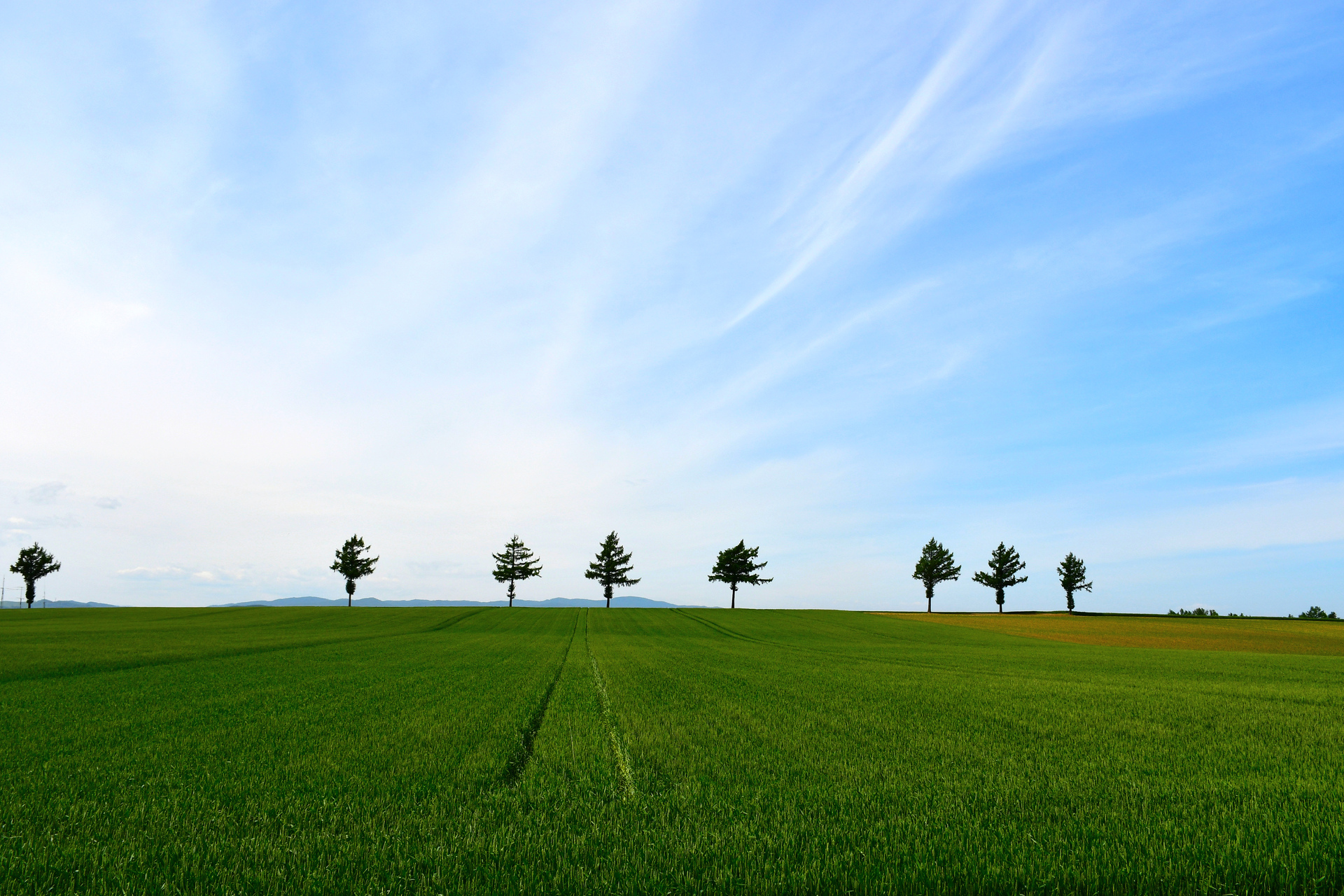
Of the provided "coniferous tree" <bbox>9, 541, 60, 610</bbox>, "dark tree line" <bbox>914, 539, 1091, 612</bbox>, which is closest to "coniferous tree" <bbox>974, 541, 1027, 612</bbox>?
"dark tree line" <bbox>914, 539, 1091, 612</bbox>

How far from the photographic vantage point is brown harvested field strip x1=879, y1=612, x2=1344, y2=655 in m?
52.9

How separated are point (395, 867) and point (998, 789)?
7050mm

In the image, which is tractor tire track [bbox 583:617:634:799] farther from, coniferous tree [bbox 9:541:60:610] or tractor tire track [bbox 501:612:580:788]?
coniferous tree [bbox 9:541:60:610]

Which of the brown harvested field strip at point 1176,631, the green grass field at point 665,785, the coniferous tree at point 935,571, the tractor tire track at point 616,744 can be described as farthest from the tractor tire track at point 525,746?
the coniferous tree at point 935,571

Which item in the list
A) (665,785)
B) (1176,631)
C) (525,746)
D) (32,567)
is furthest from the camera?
(32,567)

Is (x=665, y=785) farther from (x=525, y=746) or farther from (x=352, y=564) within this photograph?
(x=352, y=564)

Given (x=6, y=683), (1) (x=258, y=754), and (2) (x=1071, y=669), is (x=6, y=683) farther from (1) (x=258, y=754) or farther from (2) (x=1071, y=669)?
(2) (x=1071, y=669)

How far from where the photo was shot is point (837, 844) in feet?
20.7

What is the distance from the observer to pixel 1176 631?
66000mm

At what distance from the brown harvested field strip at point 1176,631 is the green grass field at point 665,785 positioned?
133 ft

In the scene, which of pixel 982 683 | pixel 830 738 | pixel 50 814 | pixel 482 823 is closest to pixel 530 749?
pixel 482 823

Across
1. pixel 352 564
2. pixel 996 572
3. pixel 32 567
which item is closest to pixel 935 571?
pixel 996 572

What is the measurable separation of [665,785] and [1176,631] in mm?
78709

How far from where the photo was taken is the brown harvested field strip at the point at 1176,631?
5291cm
